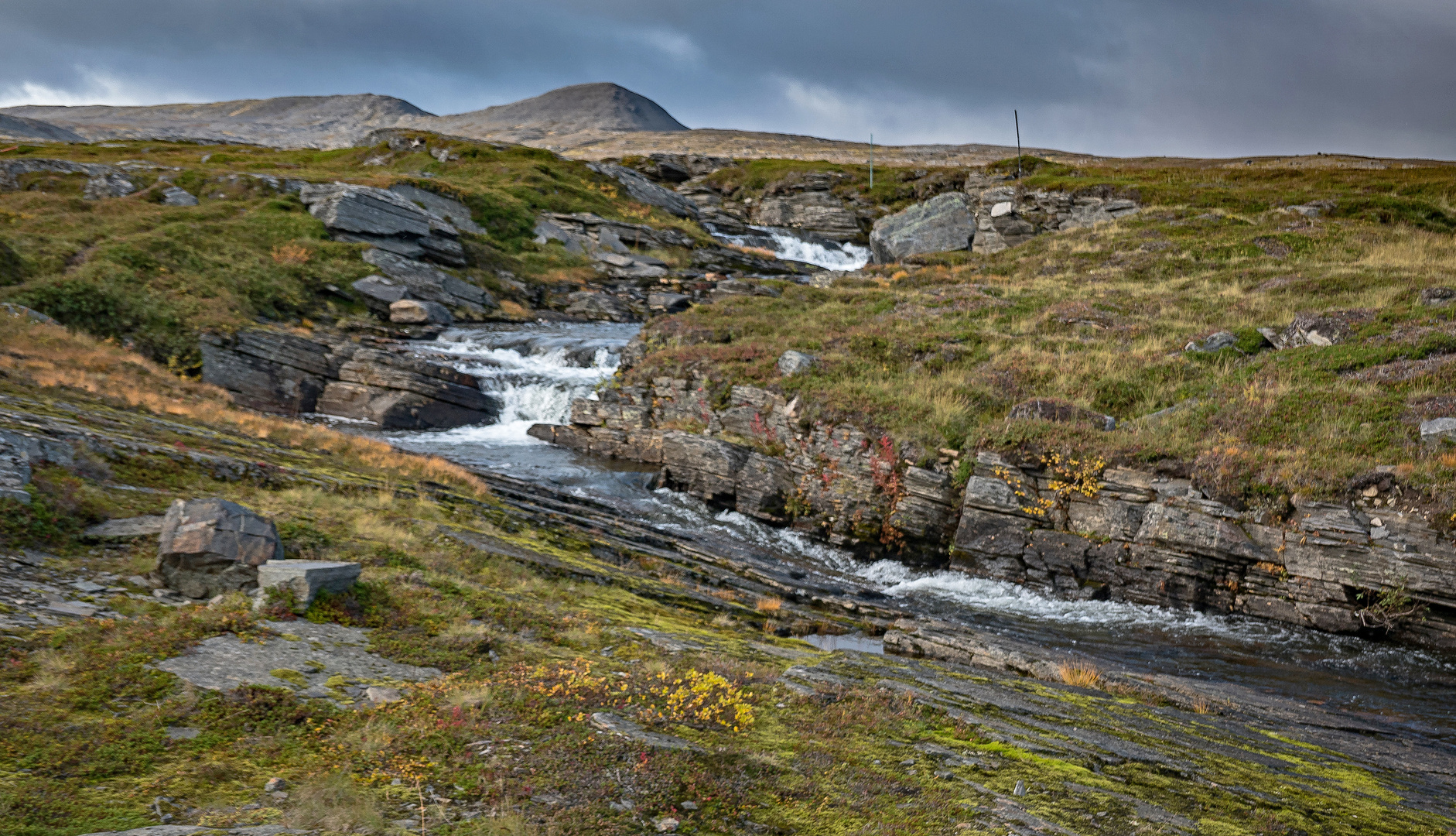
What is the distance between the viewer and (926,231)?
48.2 metres

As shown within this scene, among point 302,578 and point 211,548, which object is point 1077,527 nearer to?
point 302,578

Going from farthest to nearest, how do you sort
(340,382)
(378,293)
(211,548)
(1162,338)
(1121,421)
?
1. (378,293)
2. (340,382)
3. (1162,338)
4. (1121,421)
5. (211,548)

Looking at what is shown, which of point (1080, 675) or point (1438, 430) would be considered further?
point (1438, 430)

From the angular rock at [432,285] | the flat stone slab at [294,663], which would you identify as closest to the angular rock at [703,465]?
the flat stone slab at [294,663]

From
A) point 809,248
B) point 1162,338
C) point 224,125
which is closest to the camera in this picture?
point 1162,338

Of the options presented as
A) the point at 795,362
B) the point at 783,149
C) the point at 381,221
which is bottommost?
the point at 795,362

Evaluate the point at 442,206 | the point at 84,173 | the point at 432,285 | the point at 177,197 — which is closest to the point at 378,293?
the point at 432,285

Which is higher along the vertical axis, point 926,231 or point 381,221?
point 926,231

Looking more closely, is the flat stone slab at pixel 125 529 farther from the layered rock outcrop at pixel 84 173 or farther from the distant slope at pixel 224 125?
the distant slope at pixel 224 125

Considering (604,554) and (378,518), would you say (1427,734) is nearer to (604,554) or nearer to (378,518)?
(604,554)

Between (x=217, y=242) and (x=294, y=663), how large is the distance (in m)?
39.9

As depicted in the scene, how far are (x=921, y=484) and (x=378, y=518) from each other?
13021 mm

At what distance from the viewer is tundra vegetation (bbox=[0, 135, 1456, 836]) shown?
489 cm

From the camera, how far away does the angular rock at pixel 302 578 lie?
7520 mm
